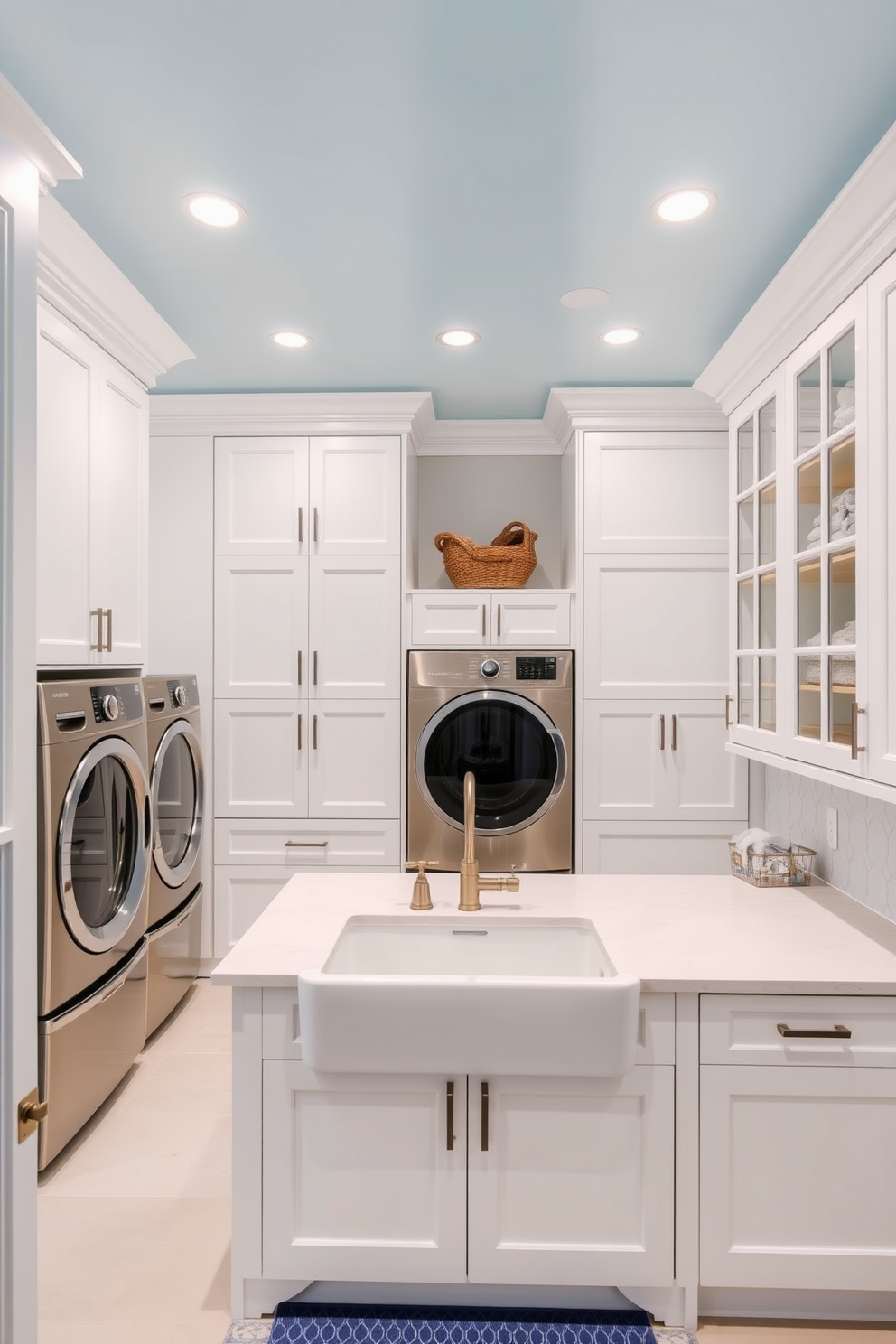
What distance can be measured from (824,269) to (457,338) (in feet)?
4.24

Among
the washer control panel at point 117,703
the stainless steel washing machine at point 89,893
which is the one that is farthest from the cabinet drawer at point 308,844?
the washer control panel at point 117,703

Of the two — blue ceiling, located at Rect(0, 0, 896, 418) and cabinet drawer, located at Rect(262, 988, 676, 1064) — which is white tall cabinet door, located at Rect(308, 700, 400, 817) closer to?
blue ceiling, located at Rect(0, 0, 896, 418)

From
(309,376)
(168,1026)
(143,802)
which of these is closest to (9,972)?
(143,802)

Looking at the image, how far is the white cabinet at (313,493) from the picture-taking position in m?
3.47

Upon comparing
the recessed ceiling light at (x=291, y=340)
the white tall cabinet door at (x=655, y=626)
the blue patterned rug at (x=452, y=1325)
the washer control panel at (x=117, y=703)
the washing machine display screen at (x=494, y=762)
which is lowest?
the blue patterned rug at (x=452, y=1325)

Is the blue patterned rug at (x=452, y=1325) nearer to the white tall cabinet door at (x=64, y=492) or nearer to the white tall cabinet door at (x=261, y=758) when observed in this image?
the white tall cabinet door at (x=64, y=492)

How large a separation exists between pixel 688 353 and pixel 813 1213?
8.37 feet

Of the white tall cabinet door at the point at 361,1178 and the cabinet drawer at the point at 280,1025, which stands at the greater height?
the cabinet drawer at the point at 280,1025

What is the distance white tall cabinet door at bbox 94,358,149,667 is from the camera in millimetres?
2326

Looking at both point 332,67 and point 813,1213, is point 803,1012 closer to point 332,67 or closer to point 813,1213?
point 813,1213

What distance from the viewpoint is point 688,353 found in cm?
298

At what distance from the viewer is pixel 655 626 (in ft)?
11.1

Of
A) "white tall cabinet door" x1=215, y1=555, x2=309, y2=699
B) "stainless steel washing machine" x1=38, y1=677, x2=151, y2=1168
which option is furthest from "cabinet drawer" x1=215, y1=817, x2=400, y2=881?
"stainless steel washing machine" x1=38, y1=677, x2=151, y2=1168

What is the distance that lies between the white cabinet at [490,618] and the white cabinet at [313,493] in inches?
11.7
